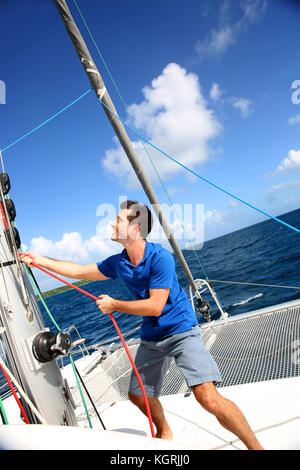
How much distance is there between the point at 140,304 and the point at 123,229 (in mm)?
585

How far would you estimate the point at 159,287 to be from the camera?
1920 mm

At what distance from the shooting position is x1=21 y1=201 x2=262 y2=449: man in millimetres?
1816

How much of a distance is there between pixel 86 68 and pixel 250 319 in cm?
436

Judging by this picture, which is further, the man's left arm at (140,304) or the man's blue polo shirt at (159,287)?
the man's blue polo shirt at (159,287)

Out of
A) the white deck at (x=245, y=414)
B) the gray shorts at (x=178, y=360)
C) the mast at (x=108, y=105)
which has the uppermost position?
the mast at (x=108, y=105)

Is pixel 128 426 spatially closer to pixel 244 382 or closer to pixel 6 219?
pixel 244 382

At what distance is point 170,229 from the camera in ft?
13.2

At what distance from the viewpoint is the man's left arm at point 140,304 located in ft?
5.77

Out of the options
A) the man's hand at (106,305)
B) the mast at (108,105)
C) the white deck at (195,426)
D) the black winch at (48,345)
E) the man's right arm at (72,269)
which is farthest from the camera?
the mast at (108,105)

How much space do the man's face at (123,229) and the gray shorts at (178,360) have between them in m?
0.82

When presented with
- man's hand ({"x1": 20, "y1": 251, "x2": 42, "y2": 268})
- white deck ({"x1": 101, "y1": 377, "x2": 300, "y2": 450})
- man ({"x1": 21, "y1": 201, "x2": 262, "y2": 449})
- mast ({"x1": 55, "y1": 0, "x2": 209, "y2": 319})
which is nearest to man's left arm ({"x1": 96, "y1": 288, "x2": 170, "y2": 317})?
man ({"x1": 21, "y1": 201, "x2": 262, "y2": 449})

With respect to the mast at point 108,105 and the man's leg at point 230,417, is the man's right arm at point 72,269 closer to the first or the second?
the man's leg at point 230,417

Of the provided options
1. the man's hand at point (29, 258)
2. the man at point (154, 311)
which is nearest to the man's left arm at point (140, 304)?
the man at point (154, 311)
